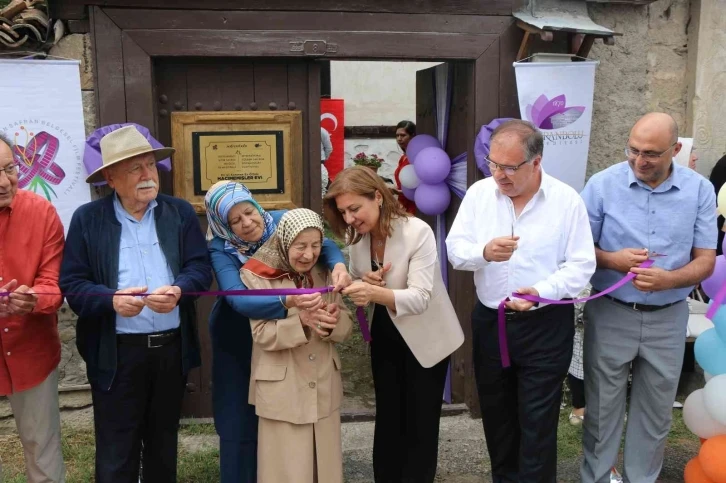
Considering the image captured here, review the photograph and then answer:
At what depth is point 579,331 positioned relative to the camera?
17.7ft

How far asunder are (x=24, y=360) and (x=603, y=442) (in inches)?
108

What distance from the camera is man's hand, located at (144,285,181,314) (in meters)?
3.05

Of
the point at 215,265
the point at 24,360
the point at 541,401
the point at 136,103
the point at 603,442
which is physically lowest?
the point at 603,442

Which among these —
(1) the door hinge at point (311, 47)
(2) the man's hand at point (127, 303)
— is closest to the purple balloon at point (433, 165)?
(1) the door hinge at point (311, 47)

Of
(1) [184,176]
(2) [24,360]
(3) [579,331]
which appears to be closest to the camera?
(2) [24,360]

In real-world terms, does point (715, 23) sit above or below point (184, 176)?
above

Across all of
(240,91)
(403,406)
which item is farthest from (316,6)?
(403,406)

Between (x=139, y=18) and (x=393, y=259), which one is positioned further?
(x=139, y=18)

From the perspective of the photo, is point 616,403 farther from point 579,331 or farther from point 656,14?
point 656,14

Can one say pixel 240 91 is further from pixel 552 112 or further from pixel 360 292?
pixel 360 292

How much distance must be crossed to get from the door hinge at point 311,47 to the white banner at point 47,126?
1287mm

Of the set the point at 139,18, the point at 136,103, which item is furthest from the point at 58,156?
the point at 139,18

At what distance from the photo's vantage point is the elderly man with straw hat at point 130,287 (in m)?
3.19

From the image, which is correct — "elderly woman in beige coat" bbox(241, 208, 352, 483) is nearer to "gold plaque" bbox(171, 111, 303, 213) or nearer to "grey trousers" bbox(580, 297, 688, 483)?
"grey trousers" bbox(580, 297, 688, 483)
